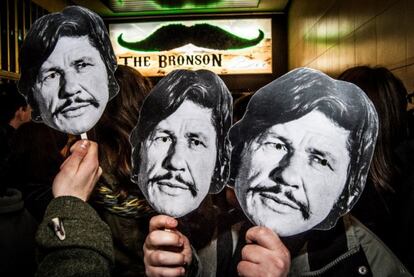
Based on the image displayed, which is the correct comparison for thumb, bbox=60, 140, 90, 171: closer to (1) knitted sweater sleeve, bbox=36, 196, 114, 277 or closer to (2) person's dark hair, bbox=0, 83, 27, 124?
(1) knitted sweater sleeve, bbox=36, 196, 114, 277

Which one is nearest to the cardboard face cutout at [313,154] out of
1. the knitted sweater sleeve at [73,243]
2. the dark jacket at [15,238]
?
the knitted sweater sleeve at [73,243]

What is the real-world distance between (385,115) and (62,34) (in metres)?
0.88

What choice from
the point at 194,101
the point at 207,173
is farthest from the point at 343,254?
the point at 194,101

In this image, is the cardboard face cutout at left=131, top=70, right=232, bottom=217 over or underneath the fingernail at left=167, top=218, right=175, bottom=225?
over

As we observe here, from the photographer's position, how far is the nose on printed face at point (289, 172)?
0.84 metres

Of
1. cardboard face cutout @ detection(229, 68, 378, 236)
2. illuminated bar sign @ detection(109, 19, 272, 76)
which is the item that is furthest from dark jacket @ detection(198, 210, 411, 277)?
illuminated bar sign @ detection(109, 19, 272, 76)

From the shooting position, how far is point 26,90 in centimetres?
102

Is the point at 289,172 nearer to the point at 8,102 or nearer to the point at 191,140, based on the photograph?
the point at 191,140

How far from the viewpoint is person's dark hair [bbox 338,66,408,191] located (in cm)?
99

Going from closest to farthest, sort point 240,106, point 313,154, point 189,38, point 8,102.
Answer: point 313,154
point 240,106
point 8,102
point 189,38

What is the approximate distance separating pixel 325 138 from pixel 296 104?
0.32 ft

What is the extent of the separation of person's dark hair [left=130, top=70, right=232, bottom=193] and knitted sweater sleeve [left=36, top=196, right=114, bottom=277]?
0.17m

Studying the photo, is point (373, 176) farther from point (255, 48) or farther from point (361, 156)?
point (255, 48)

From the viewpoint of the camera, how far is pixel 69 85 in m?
0.99
